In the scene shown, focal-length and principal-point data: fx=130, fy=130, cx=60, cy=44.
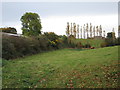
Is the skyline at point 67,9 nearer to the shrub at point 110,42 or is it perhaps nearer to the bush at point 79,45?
the shrub at point 110,42

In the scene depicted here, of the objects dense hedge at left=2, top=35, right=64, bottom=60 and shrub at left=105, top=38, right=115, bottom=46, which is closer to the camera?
dense hedge at left=2, top=35, right=64, bottom=60

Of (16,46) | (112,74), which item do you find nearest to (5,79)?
(112,74)

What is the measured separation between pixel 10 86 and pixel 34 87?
2.47 feet

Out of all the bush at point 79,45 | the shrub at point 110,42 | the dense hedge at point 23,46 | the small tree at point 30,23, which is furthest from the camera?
the small tree at point 30,23

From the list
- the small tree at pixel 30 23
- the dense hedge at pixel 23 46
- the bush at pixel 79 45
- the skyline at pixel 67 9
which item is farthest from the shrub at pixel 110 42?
the small tree at pixel 30 23

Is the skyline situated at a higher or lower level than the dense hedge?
higher

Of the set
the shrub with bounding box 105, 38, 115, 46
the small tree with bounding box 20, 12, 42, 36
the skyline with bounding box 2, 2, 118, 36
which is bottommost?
the shrub with bounding box 105, 38, 115, 46

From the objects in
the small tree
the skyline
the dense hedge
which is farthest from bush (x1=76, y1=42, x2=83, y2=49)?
the skyline

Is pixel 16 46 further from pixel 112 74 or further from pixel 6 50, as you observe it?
pixel 112 74

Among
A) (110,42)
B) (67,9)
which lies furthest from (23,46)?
(110,42)

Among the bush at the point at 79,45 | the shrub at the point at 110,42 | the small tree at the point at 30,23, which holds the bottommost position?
the bush at the point at 79,45

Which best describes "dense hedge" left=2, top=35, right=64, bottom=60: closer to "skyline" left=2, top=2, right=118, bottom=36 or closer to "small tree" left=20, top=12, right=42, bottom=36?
"skyline" left=2, top=2, right=118, bottom=36

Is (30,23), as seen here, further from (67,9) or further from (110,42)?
(67,9)

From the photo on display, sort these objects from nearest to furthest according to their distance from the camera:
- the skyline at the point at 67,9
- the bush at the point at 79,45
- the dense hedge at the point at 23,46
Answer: the skyline at the point at 67,9, the dense hedge at the point at 23,46, the bush at the point at 79,45
